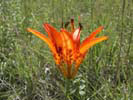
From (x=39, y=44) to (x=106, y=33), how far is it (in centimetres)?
55

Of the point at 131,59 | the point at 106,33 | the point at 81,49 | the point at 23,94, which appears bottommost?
the point at 23,94

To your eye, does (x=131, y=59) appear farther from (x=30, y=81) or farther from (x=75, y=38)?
(x=75, y=38)

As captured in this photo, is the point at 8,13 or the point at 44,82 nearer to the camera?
the point at 44,82

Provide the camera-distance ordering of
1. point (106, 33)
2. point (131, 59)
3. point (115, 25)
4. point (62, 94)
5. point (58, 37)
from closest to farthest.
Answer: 1. point (58, 37)
2. point (62, 94)
3. point (131, 59)
4. point (106, 33)
5. point (115, 25)

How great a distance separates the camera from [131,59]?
172cm

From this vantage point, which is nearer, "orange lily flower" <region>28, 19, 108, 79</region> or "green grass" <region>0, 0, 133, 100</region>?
"orange lily flower" <region>28, 19, 108, 79</region>

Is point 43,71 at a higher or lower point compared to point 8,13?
lower

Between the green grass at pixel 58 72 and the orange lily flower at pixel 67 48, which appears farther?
the green grass at pixel 58 72

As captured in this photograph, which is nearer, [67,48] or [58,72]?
[67,48]

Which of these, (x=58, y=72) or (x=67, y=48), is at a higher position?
(x=67, y=48)

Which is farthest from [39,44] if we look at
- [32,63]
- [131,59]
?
[131,59]

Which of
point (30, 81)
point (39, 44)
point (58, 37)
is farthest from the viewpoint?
point (39, 44)

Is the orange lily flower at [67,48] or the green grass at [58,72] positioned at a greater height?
the orange lily flower at [67,48]

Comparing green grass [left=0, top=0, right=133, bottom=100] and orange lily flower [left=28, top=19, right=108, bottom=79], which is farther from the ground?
orange lily flower [left=28, top=19, right=108, bottom=79]
